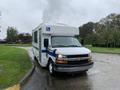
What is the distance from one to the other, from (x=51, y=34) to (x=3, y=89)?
4669mm

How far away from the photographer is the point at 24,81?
29.9 ft

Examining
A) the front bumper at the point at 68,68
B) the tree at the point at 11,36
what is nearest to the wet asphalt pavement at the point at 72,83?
the front bumper at the point at 68,68

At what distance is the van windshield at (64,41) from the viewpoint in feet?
36.1

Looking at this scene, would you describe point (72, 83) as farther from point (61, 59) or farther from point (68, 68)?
point (61, 59)

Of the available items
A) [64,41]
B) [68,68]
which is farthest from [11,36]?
[68,68]

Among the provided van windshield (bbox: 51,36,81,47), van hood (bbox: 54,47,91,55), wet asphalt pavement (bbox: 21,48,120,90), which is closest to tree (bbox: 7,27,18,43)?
van windshield (bbox: 51,36,81,47)

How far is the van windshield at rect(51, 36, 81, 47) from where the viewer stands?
11016 mm

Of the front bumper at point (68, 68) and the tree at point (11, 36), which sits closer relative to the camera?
the front bumper at point (68, 68)

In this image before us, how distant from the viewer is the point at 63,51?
981 centimetres

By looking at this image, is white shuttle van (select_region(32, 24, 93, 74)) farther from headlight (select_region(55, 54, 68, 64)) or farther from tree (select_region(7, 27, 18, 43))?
tree (select_region(7, 27, 18, 43))

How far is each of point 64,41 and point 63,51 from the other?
1.50 metres

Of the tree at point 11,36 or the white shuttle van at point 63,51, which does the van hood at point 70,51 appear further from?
the tree at point 11,36

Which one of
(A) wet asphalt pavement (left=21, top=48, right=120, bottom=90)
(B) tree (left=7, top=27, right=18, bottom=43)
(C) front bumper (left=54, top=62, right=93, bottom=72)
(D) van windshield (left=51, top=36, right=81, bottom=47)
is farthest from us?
(B) tree (left=7, top=27, right=18, bottom=43)

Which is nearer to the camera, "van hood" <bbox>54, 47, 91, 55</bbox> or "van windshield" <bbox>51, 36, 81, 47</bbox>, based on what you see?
"van hood" <bbox>54, 47, 91, 55</bbox>
